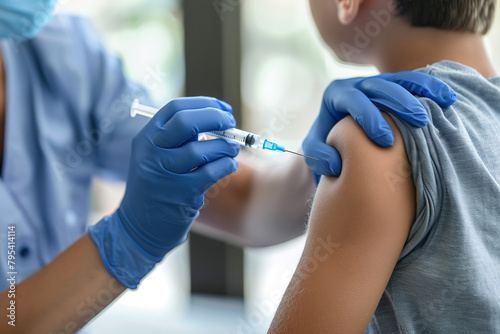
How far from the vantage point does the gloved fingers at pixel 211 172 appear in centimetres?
89

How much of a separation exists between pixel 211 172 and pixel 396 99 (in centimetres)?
36

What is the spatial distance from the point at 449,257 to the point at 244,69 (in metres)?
1.64


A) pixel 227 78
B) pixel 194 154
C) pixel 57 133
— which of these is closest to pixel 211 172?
pixel 194 154

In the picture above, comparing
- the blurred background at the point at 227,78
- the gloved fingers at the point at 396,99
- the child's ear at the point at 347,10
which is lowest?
the blurred background at the point at 227,78

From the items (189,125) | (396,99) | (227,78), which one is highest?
(396,99)

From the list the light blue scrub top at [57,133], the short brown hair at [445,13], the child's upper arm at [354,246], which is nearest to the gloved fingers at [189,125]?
the child's upper arm at [354,246]

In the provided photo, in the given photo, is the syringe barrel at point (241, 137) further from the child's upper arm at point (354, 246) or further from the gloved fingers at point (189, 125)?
the child's upper arm at point (354, 246)

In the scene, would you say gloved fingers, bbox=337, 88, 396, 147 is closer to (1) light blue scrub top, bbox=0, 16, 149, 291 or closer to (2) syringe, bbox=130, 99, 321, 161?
(2) syringe, bbox=130, 99, 321, 161

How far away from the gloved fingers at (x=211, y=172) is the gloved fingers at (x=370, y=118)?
26cm

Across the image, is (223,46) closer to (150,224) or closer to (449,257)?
(150,224)

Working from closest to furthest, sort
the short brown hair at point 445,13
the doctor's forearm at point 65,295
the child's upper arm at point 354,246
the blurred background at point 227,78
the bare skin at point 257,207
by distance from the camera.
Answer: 1. the child's upper arm at point 354,246
2. the short brown hair at point 445,13
3. the doctor's forearm at point 65,295
4. the bare skin at point 257,207
5. the blurred background at point 227,78

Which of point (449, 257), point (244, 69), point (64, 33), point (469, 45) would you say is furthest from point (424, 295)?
point (244, 69)

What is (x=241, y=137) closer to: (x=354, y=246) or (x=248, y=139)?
(x=248, y=139)

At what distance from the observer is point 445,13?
33.3 inches
